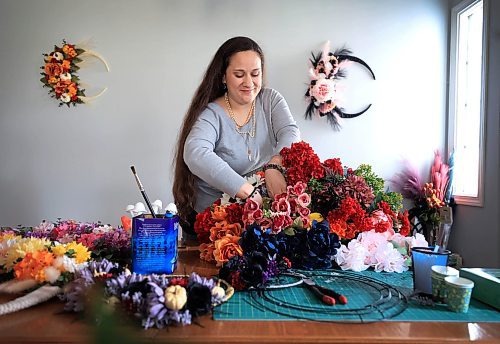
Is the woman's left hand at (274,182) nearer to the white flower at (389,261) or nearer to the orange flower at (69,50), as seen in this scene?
the white flower at (389,261)

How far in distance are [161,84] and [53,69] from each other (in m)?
0.85

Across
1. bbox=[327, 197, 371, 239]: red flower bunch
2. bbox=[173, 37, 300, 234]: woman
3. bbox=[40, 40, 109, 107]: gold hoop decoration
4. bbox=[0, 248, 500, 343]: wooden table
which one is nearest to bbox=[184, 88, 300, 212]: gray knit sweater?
bbox=[173, 37, 300, 234]: woman

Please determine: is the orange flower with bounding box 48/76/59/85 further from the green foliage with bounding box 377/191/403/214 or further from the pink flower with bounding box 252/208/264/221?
the green foliage with bounding box 377/191/403/214

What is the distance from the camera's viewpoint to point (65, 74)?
10.6 feet

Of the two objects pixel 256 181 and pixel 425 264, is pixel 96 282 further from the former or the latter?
pixel 256 181

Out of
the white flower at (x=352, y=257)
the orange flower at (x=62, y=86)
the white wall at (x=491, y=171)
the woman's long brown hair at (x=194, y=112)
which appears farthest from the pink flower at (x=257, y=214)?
the orange flower at (x=62, y=86)

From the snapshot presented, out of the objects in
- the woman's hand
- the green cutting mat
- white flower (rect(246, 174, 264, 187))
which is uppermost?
white flower (rect(246, 174, 264, 187))

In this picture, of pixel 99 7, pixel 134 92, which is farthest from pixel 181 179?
pixel 99 7

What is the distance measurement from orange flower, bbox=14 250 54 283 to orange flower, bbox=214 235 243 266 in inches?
16.0

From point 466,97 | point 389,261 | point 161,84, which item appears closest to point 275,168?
point 389,261

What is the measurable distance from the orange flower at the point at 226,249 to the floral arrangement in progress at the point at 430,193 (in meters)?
2.35

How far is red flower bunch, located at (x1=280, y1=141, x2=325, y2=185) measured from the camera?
1231 mm

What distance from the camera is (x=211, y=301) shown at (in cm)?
73

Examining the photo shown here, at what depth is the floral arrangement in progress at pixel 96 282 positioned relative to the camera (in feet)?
2.20
